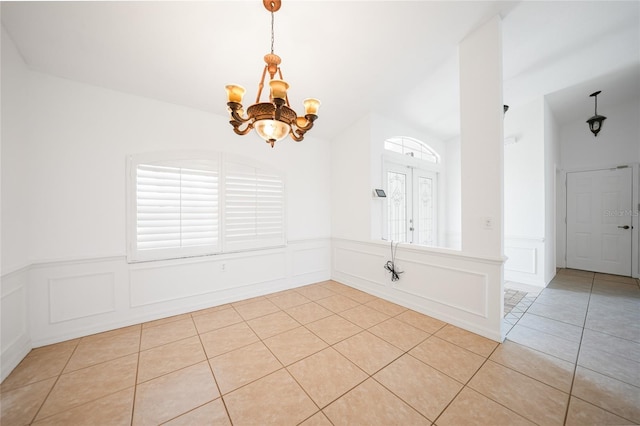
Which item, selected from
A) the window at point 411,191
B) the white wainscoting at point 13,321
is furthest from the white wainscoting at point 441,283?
the white wainscoting at point 13,321

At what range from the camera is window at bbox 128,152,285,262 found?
9.11ft

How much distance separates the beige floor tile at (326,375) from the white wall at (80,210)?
6.27 ft

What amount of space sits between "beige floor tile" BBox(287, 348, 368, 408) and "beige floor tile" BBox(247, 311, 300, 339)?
62 centimetres

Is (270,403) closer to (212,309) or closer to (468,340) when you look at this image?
(212,309)

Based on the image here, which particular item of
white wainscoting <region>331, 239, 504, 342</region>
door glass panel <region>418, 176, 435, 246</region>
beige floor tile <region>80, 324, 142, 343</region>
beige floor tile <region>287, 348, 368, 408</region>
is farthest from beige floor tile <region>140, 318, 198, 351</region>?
door glass panel <region>418, 176, 435, 246</region>

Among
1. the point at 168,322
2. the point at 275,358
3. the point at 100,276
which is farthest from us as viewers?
the point at 168,322

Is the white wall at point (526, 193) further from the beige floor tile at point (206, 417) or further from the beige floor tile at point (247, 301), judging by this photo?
the beige floor tile at point (206, 417)

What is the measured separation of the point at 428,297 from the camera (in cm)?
291

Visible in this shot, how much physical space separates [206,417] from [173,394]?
0.41 m

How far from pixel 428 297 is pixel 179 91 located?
4.19 m

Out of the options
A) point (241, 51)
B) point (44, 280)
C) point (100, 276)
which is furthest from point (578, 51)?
point (44, 280)

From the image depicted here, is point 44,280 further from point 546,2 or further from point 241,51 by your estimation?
point 546,2

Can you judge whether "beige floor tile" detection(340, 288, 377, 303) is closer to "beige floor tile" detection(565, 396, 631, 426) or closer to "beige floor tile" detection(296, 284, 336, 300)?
"beige floor tile" detection(296, 284, 336, 300)

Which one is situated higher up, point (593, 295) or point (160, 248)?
point (160, 248)
